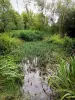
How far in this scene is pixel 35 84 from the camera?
5172 mm

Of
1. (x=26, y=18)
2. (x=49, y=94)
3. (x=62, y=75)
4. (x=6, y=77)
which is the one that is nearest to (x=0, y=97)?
(x=6, y=77)

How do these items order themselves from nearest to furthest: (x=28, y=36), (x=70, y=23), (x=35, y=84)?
(x=35, y=84) < (x=70, y=23) < (x=28, y=36)

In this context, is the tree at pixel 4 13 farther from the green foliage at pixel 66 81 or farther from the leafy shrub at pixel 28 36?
the green foliage at pixel 66 81

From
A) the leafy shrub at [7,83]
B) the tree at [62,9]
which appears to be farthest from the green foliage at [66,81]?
the tree at [62,9]

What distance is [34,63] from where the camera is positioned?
761cm

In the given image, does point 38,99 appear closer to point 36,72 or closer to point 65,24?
point 36,72

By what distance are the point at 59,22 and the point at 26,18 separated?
894 cm

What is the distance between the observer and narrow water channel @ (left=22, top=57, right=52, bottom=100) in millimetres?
4323

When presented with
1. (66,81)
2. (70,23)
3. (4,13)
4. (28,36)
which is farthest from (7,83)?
(70,23)

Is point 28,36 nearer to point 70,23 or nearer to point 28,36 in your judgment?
point 28,36

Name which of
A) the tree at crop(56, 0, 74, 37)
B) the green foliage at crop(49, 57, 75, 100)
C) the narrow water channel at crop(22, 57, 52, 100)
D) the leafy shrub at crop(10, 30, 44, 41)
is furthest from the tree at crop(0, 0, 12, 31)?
the green foliage at crop(49, 57, 75, 100)

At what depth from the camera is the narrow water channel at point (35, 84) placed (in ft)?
14.2

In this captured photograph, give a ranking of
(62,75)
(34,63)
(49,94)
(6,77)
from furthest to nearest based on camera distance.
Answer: (34,63) < (6,77) < (49,94) < (62,75)

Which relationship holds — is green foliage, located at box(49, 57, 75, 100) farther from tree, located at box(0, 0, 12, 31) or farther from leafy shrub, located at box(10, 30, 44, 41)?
leafy shrub, located at box(10, 30, 44, 41)
